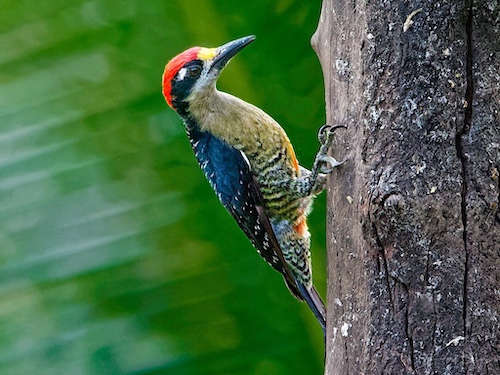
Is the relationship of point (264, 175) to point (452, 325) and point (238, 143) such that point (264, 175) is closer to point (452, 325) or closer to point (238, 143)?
point (238, 143)

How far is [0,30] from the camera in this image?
2.72 m

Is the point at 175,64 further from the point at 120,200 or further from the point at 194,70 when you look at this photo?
the point at 120,200

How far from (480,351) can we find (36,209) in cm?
166

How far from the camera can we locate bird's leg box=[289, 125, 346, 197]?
85.0 inches

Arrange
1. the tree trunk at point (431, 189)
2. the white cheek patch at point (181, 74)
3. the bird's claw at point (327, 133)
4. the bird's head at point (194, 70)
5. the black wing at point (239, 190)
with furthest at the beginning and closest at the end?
the black wing at point (239, 190), the white cheek patch at point (181, 74), the bird's head at point (194, 70), the bird's claw at point (327, 133), the tree trunk at point (431, 189)

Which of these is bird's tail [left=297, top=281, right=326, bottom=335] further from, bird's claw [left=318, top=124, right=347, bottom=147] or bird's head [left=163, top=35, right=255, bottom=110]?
bird's head [left=163, top=35, right=255, bottom=110]

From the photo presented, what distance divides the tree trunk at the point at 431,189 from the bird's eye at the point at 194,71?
3.58ft

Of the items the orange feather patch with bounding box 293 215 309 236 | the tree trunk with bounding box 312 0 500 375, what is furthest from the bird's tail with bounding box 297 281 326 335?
the tree trunk with bounding box 312 0 500 375

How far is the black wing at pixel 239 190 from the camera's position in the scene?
291cm

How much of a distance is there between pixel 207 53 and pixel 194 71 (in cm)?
14

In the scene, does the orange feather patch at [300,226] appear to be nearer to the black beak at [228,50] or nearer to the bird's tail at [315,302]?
the bird's tail at [315,302]

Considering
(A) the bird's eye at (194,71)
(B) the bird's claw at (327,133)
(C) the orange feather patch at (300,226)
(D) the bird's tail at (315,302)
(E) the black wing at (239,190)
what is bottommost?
(D) the bird's tail at (315,302)

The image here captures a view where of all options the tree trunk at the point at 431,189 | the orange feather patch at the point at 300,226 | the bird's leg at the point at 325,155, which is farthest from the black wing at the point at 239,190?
the tree trunk at the point at 431,189

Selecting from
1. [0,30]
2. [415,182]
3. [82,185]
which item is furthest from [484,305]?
[0,30]
